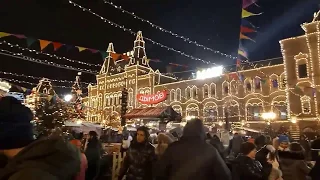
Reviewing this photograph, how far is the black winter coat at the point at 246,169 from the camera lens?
3742 mm

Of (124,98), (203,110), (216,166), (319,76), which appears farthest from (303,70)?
(216,166)

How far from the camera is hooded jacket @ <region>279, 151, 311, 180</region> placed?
4453mm

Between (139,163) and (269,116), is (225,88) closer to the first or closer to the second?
(269,116)

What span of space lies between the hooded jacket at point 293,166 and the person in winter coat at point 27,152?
4093 millimetres

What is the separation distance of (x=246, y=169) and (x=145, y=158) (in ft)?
5.29

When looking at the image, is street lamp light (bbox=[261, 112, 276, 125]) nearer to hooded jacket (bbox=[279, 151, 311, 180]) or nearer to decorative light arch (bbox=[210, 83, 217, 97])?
decorative light arch (bbox=[210, 83, 217, 97])

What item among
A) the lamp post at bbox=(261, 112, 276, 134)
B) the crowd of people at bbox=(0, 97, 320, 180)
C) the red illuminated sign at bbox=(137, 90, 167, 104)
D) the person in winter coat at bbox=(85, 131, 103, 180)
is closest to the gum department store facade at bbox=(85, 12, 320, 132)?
the lamp post at bbox=(261, 112, 276, 134)

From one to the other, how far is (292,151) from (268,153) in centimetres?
40

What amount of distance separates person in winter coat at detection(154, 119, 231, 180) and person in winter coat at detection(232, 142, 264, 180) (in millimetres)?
962

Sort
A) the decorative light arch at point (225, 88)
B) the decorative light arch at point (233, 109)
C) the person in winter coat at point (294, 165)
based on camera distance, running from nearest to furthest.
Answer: the person in winter coat at point (294, 165) < the decorative light arch at point (233, 109) < the decorative light arch at point (225, 88)

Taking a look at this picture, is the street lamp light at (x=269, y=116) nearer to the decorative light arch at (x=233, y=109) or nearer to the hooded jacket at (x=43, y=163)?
the decorative light arch at (x=233, y=109)

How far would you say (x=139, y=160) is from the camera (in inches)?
177

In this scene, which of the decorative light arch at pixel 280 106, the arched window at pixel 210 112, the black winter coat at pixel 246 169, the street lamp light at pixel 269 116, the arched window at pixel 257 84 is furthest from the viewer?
the arched window at pixel 210 112

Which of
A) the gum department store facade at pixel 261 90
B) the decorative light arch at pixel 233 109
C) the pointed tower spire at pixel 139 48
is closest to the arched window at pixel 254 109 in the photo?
the gum department store facade at pixel 261 90
